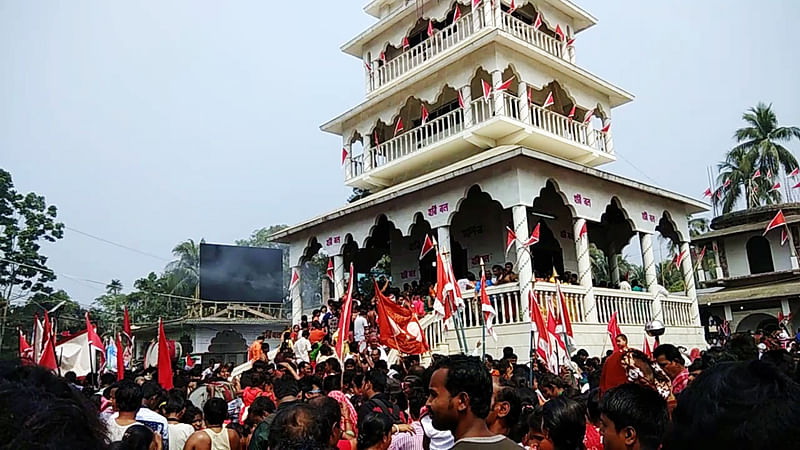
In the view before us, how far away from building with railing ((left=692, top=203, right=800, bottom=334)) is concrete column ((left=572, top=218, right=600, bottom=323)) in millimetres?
11159

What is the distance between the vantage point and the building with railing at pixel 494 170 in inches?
566

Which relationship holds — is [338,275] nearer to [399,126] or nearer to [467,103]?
[399,126]

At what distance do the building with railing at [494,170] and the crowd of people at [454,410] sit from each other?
5.10 meters

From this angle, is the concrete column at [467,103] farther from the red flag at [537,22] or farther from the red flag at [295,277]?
the red flag at [295,277]

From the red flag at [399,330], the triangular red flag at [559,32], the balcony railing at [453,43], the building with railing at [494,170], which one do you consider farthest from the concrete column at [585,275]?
the triangular red flag at [559,32]

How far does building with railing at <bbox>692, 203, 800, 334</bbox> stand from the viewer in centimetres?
2419

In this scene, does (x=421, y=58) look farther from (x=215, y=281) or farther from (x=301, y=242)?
(x=215, y=281)

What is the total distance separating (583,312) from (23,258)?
33593mm

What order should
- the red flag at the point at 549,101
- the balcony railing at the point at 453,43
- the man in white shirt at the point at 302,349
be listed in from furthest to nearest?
the balcony railing at the point at 453,43, the red flag at the point at 549,101, the man in white shirt at the point at 302,349

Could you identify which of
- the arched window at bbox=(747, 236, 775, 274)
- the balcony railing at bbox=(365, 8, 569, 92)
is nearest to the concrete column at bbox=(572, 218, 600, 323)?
the balcony railing at bbox=(365, 8, 569, 92)

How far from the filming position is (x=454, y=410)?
10.9 feet

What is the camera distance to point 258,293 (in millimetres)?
35250

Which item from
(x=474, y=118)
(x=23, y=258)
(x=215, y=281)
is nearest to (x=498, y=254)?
(x=474, y=118)

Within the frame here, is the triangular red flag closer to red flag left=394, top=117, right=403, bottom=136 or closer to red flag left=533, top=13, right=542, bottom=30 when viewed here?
red flag left=533, top=13, right=542, bottom=30
